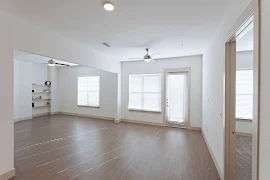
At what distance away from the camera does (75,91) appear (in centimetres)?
810

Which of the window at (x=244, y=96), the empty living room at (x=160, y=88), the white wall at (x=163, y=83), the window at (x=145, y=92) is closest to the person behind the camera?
the empty living room at (x=160, y=88)

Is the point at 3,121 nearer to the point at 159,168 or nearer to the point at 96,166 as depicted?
the point at 96,166

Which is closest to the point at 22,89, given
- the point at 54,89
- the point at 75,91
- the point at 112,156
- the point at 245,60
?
the point at 54,89

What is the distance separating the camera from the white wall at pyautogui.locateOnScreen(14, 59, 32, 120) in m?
6.56

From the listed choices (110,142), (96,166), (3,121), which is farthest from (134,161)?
(3,121)

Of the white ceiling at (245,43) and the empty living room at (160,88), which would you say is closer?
the empty living room at (160,88)

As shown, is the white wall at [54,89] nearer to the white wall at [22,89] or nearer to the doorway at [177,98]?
the white wall at [22,89]

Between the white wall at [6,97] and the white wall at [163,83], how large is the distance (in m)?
4.46

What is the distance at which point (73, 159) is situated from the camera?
118 inches

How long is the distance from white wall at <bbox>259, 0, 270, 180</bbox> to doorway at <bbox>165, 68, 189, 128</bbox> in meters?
4.40

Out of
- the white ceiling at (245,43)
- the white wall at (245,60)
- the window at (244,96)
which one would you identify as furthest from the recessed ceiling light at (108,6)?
the white wall at (245,60)

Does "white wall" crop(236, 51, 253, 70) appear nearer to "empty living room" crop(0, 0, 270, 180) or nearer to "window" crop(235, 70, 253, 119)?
"empty living room" crop(0, 0, 270, 180)

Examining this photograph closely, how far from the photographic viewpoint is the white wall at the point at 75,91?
6906 millimetres

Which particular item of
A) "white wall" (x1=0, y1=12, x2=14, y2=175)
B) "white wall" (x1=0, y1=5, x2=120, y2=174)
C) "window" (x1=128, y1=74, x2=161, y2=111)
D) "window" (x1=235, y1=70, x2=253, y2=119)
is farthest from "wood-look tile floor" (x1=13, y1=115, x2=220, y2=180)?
"window" (x1=128, y1=74, x2=161, y2=111)
